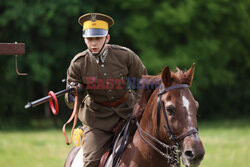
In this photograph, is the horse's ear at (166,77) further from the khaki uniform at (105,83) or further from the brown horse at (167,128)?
the khaki uniform at (105,83)

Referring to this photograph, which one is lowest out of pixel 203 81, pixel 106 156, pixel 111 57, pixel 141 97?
pixel 203 81

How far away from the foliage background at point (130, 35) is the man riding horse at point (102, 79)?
13282 millimetres

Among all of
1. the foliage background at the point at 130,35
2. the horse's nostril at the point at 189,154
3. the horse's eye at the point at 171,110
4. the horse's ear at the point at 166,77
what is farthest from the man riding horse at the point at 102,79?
the foliage background at the point at 130,35

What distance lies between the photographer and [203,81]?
19.4 meters

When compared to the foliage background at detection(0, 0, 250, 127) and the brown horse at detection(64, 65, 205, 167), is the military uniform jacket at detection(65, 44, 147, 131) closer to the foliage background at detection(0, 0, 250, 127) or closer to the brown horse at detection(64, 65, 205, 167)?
the brown horse at detection(64, 65, 205, 167)

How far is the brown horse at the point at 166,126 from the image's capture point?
324 cm

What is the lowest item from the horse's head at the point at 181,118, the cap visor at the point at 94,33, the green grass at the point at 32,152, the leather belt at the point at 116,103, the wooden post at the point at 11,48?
the green grass at the point at 32,152

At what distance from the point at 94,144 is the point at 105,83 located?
672mm

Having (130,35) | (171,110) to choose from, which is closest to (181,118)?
(171,110)

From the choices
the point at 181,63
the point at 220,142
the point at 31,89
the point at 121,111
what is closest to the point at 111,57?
the point at 121,111

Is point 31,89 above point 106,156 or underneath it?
underneath

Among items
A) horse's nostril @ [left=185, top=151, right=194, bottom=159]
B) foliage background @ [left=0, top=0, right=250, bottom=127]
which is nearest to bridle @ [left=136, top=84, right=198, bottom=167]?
horse's nostril @ [left=185, top=151, right=194, bottom=159]

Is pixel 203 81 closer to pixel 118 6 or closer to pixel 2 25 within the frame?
pixel 118 6

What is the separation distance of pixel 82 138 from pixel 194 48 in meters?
15.2
